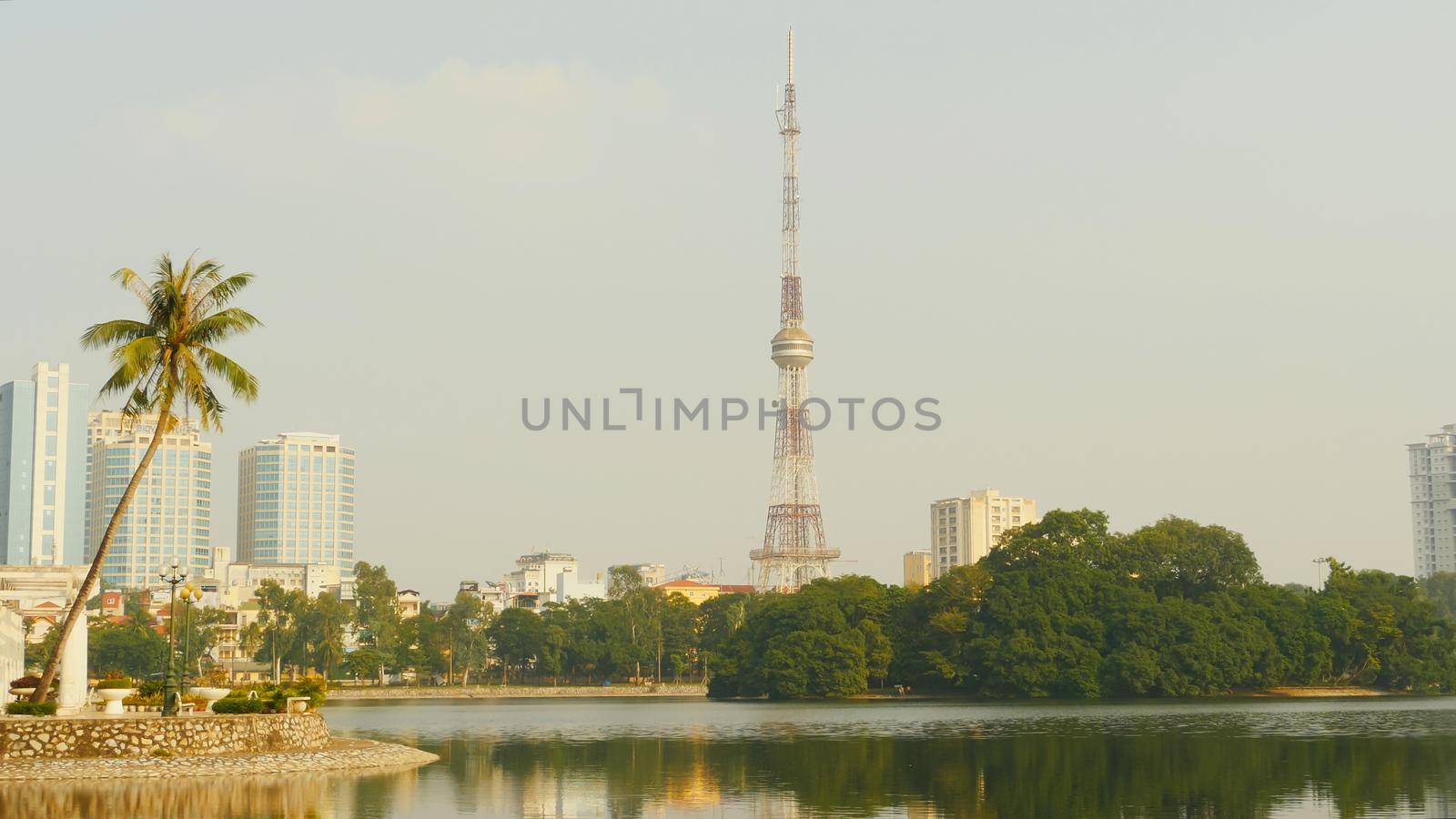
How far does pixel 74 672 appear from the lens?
149 ft

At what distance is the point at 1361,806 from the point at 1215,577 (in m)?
84.3

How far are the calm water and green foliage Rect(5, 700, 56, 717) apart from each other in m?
5.30

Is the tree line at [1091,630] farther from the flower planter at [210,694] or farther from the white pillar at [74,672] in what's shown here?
the flower planter at [210,694]

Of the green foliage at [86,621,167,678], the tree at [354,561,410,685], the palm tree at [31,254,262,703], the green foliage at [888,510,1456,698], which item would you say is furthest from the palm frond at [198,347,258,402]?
the tree at [354,561,410,685]

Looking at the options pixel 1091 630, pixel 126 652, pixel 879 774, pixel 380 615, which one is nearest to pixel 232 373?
pixel 879 774

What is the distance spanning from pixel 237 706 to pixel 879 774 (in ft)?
54.5

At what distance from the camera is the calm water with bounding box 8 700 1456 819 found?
104ft

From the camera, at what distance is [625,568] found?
170625 millimetres

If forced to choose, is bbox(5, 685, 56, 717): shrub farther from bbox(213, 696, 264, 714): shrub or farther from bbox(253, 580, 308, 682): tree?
bbox(253, 580, 308, 682): tree

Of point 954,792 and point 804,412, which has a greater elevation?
point 804,412

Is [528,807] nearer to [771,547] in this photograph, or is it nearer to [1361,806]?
[1361,806]

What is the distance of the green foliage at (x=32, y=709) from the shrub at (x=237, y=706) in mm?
3967

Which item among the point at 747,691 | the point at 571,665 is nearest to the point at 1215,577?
the point at 747,691

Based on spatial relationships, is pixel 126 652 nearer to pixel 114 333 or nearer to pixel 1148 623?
pixel 1148 623
